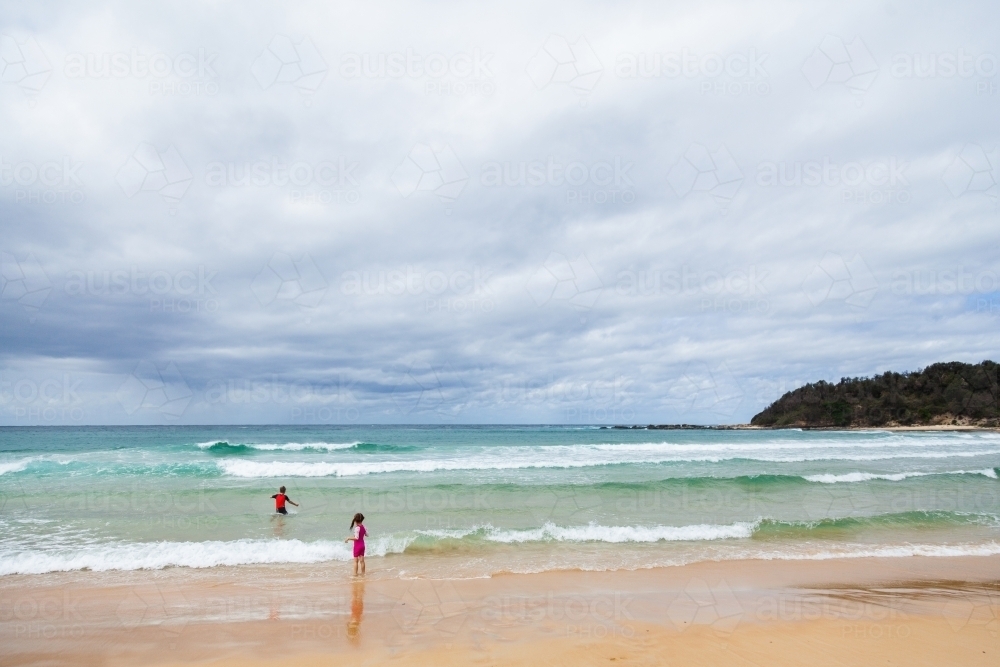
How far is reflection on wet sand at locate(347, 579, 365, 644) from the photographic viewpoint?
6938 millimetres

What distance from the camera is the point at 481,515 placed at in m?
14.6

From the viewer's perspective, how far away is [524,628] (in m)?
7.05

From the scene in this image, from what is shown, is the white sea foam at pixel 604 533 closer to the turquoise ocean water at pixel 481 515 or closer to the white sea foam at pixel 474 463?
the turquoise ocean water at pixel 481 515

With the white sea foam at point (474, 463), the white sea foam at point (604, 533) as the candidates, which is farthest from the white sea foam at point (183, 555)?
the white sea foam at point (474, 463)

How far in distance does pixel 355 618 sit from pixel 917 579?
9667 millimetres

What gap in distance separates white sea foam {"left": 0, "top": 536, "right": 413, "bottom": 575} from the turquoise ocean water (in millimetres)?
40

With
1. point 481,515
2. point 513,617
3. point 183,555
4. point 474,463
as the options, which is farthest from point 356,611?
point 474,463

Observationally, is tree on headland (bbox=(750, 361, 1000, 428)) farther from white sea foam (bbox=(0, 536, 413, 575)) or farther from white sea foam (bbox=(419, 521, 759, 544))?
white sea foam (bbox=(0, 536, 413, 575))

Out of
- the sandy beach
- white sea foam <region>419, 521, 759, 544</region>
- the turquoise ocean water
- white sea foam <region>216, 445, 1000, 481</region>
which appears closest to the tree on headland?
white sea foam <region>216, 445, 1000, 481</region>

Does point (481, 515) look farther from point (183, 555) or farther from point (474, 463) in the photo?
point (474, 463)

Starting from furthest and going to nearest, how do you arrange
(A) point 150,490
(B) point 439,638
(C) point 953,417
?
(C) point 953,417, (A) point 150,490, (B) point 439,638

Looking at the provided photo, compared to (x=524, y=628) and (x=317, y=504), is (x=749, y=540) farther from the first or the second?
(x=317, y=504)

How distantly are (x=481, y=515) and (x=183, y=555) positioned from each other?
7020 mm

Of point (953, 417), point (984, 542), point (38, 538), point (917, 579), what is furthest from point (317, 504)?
point (953, 417)
